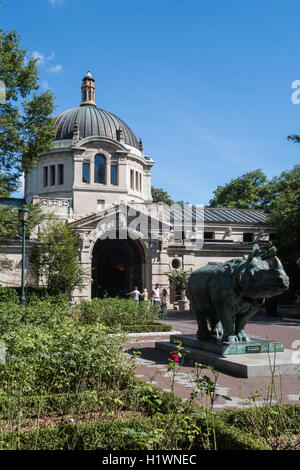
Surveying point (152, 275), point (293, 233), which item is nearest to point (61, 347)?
point (293, 233)

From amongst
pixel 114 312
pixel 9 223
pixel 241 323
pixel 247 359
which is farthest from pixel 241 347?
pixel 9 223

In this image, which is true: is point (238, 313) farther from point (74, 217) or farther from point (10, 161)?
point (74, 217)

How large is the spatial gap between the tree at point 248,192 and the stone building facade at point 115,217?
11.3 m

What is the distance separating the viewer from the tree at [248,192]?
57.0 m

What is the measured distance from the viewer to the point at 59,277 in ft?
88.0

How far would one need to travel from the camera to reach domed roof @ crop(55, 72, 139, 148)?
40.6m

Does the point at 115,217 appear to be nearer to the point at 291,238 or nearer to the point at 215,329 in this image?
the point at 291,238

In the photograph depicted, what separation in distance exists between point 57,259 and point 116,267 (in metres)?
12.8

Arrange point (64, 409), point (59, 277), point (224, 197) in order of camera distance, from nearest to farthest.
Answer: point (64, 409)
point (59, 277)
point (224, 197)

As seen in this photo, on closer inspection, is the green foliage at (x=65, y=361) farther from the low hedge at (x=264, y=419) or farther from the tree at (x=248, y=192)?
the tree at (x=248, y=192)

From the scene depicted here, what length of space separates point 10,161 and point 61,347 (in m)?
14.2

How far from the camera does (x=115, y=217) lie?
3297cm

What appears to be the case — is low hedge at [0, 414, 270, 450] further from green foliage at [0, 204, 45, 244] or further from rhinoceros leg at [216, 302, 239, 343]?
green foliage at [0, 204, 45, 244]

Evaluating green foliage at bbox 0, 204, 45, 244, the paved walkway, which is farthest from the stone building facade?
the paved walkway
